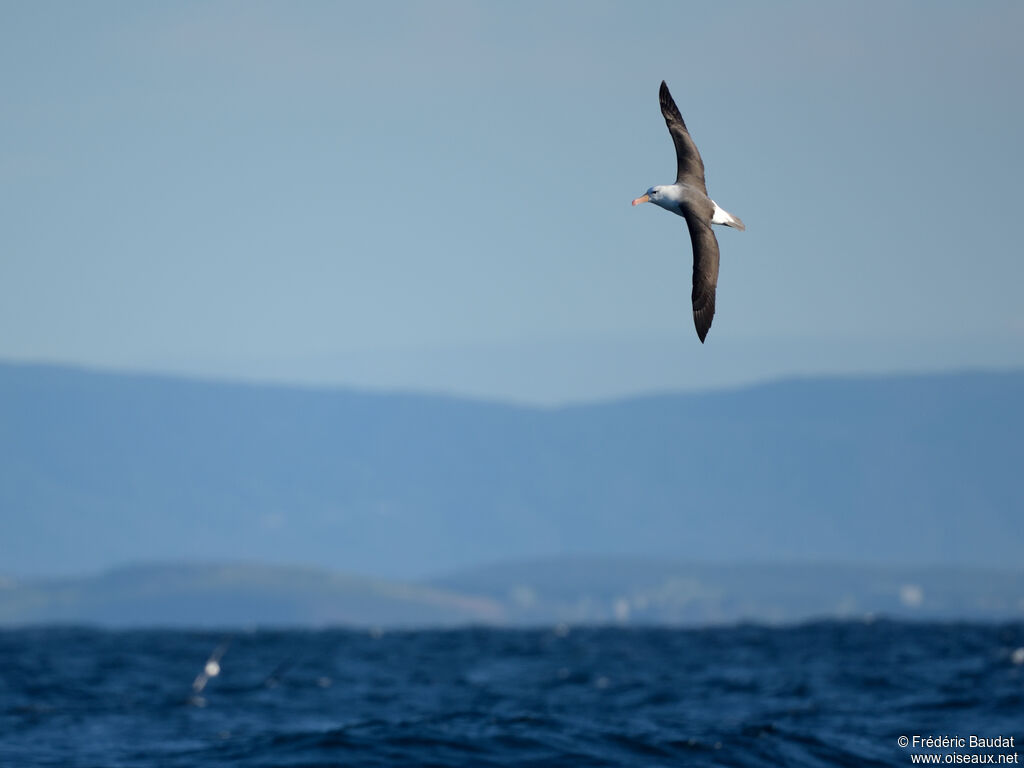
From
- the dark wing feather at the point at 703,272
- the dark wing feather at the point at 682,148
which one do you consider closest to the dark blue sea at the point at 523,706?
the dark wing feather at the point at 682,148

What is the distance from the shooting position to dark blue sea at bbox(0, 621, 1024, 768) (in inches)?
1149

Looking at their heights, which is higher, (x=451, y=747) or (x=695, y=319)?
(x=695, y=319)

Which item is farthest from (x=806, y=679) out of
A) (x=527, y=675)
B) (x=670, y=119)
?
(x=670, y=119)

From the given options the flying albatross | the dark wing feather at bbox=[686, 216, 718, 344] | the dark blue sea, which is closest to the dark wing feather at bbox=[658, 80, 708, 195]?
the flying albatross

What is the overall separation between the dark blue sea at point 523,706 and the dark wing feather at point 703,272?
12.9 metres

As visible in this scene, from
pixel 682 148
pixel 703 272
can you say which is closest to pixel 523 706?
→ pixel 682 148

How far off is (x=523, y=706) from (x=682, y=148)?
999 inches

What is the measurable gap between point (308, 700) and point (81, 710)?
6.70 m

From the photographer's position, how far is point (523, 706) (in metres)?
42.6

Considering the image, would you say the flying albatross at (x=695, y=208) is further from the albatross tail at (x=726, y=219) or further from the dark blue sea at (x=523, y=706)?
the dark blue sea at (x=523, y=706)

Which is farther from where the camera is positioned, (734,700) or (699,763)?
(734,700)

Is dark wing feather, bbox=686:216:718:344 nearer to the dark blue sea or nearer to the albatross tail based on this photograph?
the albatross tail

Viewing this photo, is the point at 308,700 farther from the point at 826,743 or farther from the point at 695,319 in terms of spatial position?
the point at 695,319

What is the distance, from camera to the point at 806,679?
50438 mm
